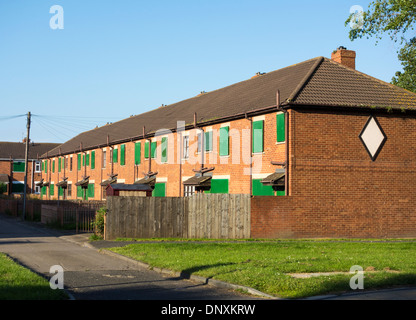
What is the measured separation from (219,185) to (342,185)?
7.36m

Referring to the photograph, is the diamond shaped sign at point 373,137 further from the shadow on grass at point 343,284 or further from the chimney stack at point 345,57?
the shadow on grass at point 343,284

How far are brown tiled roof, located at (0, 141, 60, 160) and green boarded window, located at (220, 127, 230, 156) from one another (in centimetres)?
5922

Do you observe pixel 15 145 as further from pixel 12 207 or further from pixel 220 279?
pixel 220 279

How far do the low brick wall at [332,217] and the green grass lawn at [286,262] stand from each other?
3.65m

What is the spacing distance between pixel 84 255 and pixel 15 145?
74.0m

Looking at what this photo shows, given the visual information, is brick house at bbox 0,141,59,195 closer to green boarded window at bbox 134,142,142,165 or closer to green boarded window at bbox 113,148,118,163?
green boarded window at bbox 113,148,118,163

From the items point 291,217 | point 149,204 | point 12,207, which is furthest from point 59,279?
point 12,207

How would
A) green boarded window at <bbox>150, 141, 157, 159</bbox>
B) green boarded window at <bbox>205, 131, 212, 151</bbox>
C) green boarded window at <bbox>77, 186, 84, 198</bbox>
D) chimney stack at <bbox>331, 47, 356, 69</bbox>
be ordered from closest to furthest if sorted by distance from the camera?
chimney stack at <bbox>331, 47, 356, 69</bbox>
green boarded window at <bbox>205, 131, 212, 151</bbox>
green boarded window at <bbox>150, 141, 157, 159</bbox>
green boarded window at <bbox>77, 186, 84, 198</bbox>

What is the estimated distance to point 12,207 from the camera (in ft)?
136

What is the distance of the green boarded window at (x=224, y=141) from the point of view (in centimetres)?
2969

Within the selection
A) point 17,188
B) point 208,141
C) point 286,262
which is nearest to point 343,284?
point 286,262

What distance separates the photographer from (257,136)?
90.1 feet

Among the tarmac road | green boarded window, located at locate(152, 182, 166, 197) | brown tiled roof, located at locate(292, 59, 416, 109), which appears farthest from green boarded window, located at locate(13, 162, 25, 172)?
the tarmac road

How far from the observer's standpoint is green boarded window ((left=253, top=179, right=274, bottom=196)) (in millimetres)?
25859
